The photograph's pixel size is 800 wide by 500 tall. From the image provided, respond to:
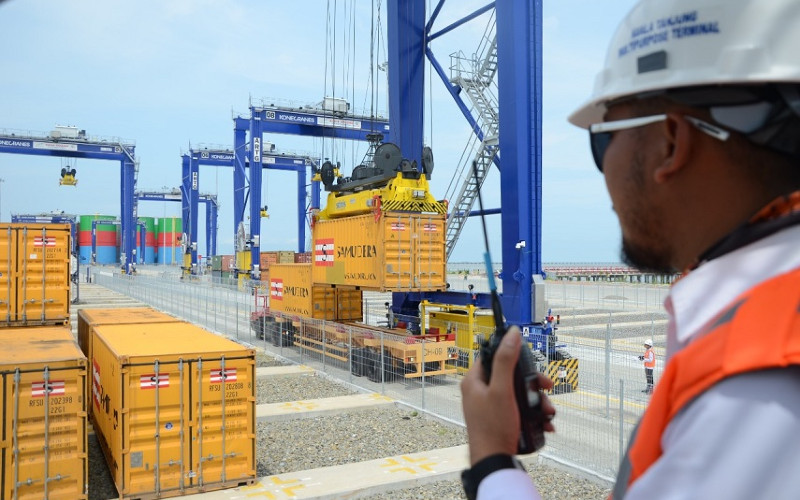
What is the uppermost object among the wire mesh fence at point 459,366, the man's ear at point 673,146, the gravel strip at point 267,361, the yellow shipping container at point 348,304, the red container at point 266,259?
the man's ear at point 673,146

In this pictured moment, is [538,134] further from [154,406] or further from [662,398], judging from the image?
[662,398]

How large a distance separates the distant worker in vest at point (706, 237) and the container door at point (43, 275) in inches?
437

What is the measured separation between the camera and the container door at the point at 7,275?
10.3 meters

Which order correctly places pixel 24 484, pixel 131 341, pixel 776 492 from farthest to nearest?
pixel 131 341
pixel 24 484
pixel 776 492

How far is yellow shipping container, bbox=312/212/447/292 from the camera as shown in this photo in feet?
46.5

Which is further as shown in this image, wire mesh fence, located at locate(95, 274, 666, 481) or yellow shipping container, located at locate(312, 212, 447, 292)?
yellow shipping container, located at locate(312, 212, 447, 292)

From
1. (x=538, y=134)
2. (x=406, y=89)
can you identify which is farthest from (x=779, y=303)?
(x=406, y=89)

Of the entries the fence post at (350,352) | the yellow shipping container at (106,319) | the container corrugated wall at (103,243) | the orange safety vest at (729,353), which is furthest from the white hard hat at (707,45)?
the container corrugated wall at (103,243)

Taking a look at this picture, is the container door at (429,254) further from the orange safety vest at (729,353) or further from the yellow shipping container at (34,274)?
the orange safety vest at (729,353)

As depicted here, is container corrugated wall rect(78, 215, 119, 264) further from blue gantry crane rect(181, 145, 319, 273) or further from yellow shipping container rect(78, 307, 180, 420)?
yellow shipping container rect(78, 307, 180, 420)

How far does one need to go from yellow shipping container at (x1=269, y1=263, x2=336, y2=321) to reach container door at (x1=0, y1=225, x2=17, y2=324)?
26.8 ft

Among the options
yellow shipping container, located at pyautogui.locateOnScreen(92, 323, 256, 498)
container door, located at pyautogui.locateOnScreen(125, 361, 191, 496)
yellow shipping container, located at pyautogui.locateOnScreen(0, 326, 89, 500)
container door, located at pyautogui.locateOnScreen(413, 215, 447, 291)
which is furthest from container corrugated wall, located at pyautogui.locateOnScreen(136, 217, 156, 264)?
yellow shipping container, located at pyautogui.locateOnScreen(0, 326, 89, 500)

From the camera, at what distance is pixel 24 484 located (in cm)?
623

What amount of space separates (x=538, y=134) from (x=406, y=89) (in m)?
5.28
